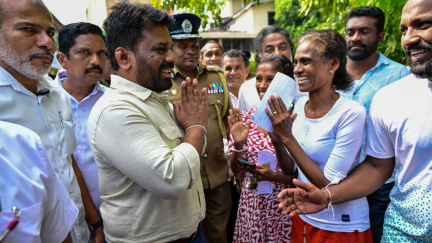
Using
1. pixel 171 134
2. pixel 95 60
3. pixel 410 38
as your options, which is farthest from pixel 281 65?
pixel 95 60

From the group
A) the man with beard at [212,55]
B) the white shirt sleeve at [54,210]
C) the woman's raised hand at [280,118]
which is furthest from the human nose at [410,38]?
the man with beard at [212,55]

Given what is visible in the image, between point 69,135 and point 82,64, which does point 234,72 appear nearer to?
point 82,64

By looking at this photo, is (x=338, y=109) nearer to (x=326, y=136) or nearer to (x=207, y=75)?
(x=326, y=136)

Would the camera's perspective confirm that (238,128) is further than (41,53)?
Yes

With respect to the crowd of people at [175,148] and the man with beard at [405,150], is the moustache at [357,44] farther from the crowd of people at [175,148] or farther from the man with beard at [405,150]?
the man with beard at [405,150]

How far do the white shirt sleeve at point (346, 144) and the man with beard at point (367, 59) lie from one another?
978mm

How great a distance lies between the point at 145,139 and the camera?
149 centimetres

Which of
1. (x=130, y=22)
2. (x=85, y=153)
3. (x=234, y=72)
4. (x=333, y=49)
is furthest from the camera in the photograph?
(x=234, y=72)

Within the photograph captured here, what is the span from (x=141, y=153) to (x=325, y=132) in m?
1.30

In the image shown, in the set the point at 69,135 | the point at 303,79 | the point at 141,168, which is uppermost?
the point at 303,79

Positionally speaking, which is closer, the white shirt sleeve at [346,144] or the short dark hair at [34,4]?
the short dark hair at [34,4]

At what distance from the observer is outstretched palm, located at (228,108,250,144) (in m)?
2.67

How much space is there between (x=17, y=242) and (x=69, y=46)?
2355 mm

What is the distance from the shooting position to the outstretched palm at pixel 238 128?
267 cm
